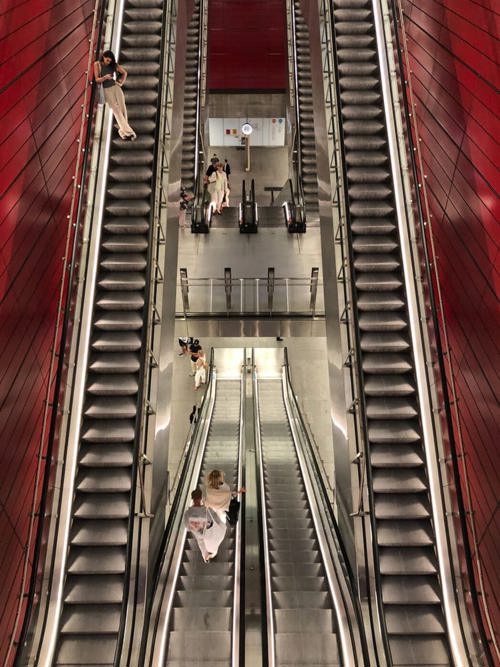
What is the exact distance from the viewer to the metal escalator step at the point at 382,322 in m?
6.18

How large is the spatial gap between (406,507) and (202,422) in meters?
4.21

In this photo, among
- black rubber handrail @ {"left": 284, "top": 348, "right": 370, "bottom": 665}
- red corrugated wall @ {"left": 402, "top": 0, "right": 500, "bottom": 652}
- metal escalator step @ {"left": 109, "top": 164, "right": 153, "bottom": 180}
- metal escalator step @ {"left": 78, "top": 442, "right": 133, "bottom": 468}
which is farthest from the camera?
metal escalator step @ {"left": 109, "top": 164, "right": 153, "bottom": 180}

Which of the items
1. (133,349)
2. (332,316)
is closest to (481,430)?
(332,316)

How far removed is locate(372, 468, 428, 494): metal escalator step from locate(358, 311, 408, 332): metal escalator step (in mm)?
1671

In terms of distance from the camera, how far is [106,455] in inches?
216

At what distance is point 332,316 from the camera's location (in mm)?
6840

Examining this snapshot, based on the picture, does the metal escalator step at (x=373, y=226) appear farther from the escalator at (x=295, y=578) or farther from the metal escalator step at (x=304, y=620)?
the metal escalator step at (x=304, y=620)

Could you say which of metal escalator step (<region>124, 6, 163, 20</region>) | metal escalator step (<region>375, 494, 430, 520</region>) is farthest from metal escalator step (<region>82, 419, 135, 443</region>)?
metal escalator step (<region>124, 6, 163, 20</region>)

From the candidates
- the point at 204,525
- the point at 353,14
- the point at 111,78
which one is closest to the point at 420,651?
the point at 204,525

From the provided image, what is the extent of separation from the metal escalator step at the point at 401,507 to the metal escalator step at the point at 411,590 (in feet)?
1.84

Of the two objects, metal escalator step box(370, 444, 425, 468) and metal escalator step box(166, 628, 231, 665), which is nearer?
metal escalator step box(166, 628, 231, 665)

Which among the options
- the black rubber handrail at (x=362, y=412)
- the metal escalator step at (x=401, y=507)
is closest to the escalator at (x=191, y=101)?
the black rubber handrail at (x=362, y=412)

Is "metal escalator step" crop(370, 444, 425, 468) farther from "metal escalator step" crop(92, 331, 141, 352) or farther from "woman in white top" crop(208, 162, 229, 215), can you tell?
"woman in white top" crop(208, 162, 229, 215)

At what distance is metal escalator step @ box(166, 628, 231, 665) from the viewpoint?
4371 mm
